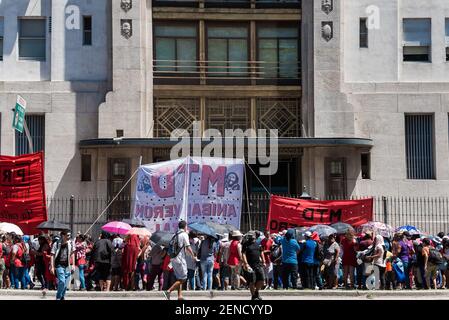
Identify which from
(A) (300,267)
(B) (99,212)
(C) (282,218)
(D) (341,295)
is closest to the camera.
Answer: (D) (341,295)

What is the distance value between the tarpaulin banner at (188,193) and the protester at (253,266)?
815 centimetres

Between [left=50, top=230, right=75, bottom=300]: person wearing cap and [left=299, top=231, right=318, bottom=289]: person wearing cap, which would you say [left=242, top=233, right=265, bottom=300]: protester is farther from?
[left=50, top=230, right=75, bottom=300]: person wearing cap

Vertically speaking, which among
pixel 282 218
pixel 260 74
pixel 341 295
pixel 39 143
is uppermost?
pixel 260 74

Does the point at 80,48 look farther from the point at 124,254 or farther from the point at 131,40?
the point at 124,254

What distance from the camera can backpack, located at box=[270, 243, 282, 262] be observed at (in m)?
26.4

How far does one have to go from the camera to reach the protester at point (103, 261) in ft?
83.4

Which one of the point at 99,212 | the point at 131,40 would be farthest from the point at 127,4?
the point at 99,212

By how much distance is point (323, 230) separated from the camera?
27.0m

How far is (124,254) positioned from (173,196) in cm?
485

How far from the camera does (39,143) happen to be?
3728cm

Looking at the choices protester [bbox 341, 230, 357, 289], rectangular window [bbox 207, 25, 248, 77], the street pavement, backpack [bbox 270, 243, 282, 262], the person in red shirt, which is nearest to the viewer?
the street pavement

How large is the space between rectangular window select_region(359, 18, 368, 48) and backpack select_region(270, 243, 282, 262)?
44.9ft

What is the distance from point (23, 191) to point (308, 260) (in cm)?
1036

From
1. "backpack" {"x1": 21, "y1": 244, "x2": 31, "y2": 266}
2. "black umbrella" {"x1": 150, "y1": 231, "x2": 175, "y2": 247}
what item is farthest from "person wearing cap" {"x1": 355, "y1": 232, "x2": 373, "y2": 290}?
"backpack" {"x1": 21, "y1": 244, "x2": 31, "y2": 266}
